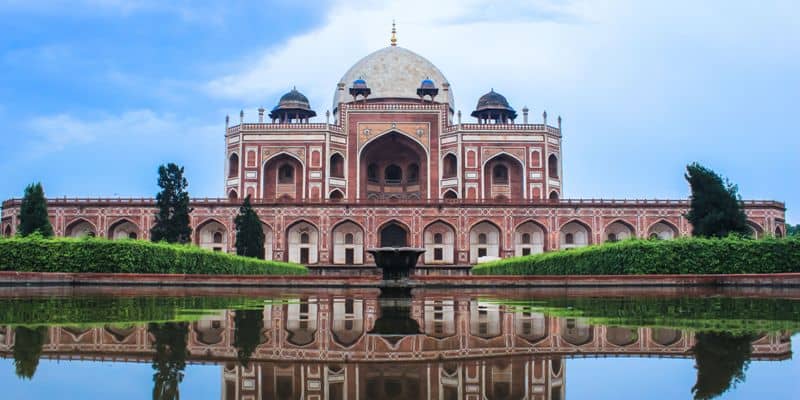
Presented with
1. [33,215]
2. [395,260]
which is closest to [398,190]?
[33,215]

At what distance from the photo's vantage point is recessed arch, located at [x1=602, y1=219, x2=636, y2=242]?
105 feet

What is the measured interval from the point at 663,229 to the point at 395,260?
2641 centimetres

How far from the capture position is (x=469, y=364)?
8.61 feet

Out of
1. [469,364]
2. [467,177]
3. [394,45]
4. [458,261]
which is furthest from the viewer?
[394,45]

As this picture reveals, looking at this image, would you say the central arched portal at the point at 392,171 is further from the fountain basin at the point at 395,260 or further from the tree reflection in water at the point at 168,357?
the tree reflection in water at the point at 168,357

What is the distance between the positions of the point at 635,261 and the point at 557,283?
1.87 metres

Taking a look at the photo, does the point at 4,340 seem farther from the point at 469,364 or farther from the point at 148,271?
the point at 148,271

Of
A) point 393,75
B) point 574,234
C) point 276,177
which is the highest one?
point 393,75

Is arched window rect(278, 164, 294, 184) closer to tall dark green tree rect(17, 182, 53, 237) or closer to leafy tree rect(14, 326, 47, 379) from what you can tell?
tall dark green tree rect(17, 182, 53, 237)

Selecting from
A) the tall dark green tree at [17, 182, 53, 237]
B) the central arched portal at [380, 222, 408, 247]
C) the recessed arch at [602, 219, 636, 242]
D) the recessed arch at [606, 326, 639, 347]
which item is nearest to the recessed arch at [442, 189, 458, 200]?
the central arched portal at [380, 222, 408, 247]

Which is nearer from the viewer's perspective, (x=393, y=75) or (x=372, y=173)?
(x=372, y=173)

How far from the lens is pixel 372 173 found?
4069 centimetres

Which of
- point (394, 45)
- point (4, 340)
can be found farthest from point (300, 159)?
point (4, 340)

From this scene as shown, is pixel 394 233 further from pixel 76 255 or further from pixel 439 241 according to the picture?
pixel 76 255
